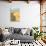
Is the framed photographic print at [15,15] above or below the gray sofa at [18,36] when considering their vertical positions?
above

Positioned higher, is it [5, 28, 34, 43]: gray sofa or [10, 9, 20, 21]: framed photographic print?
[10, 9, 20, 21]: framed photographic print

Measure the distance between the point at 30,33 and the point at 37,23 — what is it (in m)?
0.31

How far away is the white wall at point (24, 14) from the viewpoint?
3.31 meters

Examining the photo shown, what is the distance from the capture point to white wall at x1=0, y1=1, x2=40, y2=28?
10.9ft

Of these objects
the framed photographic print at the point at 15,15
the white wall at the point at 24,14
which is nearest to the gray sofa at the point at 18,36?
the white wall at the point at 24,14

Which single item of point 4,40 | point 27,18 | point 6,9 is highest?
point 6,9

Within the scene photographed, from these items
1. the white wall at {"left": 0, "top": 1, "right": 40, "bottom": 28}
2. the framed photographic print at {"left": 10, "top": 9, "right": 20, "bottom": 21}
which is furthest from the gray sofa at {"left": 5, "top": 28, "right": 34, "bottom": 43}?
the framed photographic print at {"left": 10, "top": 9, "right": 20, "bottom": 21}

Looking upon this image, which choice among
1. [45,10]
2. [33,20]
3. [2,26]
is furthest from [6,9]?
[45,10]

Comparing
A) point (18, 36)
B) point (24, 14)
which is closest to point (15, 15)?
point (24, 14)

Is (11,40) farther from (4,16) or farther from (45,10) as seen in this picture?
(45,10)

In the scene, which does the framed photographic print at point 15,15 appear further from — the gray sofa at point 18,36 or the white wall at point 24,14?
the gray sofa at point 18,36

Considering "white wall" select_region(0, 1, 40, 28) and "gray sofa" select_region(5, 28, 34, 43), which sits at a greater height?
"white wall" select_region(0, 1, 40, 28)

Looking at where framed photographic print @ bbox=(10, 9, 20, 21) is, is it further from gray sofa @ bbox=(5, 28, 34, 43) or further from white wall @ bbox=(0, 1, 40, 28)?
gray sofa @ bbox=(5, 28, 34, 43)

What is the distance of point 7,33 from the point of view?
10.8 feet
